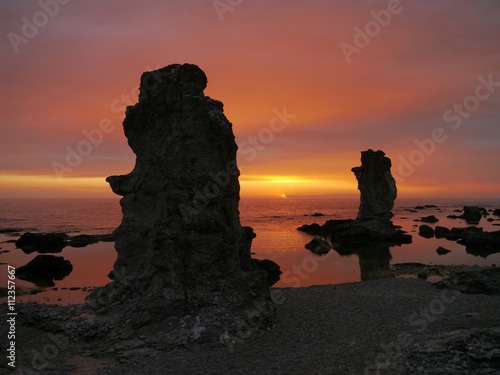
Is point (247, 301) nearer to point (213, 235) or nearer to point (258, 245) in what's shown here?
point (213, 235)

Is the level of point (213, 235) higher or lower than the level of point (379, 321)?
higher

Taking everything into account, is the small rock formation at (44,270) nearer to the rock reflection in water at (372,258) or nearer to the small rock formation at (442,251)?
the rock reflection in water at (372,258)

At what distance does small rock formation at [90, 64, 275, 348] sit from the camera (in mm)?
13695

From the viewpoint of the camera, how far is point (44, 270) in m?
31.1

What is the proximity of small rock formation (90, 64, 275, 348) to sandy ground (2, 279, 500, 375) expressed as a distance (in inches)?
50.0

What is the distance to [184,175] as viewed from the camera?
49.5 feet

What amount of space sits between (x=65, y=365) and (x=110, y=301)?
4.84 m

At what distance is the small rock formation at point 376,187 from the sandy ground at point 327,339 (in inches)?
1574

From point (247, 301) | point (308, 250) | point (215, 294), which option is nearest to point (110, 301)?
point (215, 294)

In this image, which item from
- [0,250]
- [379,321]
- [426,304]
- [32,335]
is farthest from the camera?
[0,250]

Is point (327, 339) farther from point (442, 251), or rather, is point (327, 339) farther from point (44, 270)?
point (442, 251)

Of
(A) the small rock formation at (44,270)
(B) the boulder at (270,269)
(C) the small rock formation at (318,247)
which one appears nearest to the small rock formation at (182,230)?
(B) the boulder at (270,269)

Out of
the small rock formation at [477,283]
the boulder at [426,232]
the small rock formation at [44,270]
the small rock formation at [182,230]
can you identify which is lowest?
the small rock formation at [44,270]

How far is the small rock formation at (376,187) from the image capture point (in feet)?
189
